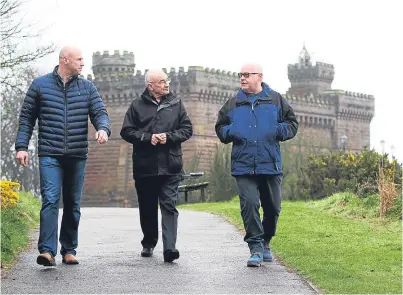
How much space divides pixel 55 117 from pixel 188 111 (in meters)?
62.3

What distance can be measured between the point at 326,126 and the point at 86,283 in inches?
2932

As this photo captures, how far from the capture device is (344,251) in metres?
13.1

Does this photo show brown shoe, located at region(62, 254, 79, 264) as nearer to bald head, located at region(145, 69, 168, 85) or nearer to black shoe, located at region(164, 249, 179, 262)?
black shoe, located at region(164, 249, 179, 262)

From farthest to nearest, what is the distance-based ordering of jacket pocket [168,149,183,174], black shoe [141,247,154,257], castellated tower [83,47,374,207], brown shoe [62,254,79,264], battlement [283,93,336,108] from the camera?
battlement [283,93,336,108] < castellated tower [83,47,374,207] < black shoe [141,247,154,257] < jacket pocket [168,149,183,174] < brown shoe [62,254,79,264]

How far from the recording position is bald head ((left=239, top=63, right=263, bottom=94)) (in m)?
12.0

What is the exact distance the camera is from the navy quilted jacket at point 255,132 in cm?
1189

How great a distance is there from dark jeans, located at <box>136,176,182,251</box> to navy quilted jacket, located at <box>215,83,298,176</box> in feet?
2.53

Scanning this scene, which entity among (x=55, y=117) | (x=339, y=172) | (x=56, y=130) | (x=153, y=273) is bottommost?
(x=153, y=273)

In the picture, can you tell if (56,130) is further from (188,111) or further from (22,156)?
(188,111)

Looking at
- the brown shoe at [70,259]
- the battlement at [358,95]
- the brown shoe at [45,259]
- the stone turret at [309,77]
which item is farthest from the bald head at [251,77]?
the stone turret at [309,77]

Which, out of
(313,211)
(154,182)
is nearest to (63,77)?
(154,182)

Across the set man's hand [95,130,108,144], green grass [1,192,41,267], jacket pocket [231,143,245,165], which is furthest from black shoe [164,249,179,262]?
green grass [1,192,41,267]

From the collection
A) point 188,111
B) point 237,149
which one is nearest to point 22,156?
point 237,149

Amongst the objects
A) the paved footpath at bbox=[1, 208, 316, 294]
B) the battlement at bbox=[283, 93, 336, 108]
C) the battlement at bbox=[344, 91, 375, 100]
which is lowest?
the paved footpath at bbox=[1, 208, 316, 294]
